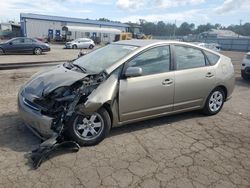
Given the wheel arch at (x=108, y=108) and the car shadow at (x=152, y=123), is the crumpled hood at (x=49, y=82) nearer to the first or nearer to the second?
the wheel arch at (x=108, y=108)

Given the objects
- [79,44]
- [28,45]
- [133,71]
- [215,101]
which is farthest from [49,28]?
[133,71]

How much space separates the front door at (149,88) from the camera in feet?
14.2

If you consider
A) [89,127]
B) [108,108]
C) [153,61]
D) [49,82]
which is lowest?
[89,127]

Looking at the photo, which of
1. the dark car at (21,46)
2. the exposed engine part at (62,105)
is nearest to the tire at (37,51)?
the dark car at (21,46)

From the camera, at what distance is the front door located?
171 inches

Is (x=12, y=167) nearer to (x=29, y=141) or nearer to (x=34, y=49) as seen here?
(x=29, y=141)

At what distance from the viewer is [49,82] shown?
4180 mm

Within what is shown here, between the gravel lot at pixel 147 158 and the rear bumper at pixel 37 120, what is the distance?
12.0 inches

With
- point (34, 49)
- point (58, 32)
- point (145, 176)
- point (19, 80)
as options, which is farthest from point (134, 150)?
point (58, 32)

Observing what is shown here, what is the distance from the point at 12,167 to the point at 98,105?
1415 mm

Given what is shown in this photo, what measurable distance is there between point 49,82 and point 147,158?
191 centimetres

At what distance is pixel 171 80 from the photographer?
15.8 feet

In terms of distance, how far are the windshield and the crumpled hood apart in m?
0.33

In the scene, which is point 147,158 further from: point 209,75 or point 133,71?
point 209,75
